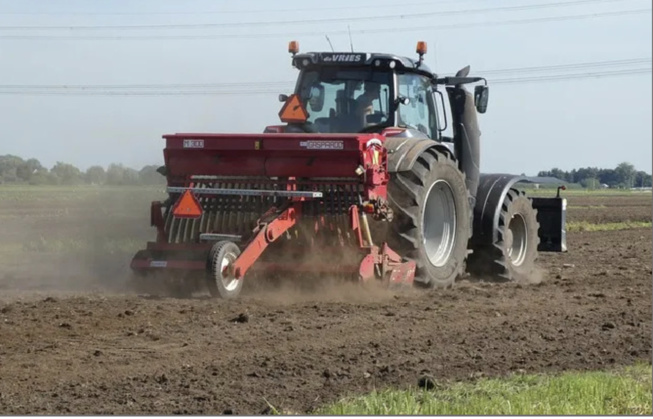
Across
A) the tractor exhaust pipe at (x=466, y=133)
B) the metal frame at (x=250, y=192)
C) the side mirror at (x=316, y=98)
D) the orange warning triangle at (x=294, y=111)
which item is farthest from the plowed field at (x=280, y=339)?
the side mirror at (x=316, y=98)

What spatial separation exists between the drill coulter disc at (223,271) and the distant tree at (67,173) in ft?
18.7

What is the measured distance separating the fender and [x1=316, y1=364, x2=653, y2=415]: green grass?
3.84 m

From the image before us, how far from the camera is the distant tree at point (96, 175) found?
1414 centimetres

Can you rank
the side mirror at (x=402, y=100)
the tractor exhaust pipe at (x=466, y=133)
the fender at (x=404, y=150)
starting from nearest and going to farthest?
the fender at (x=404, y=150) → the side mirror at (x=402, y=100) → the tractor exhaust pipe at (x=466, y=133)

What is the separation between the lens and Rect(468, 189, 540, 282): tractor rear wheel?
40.0ft

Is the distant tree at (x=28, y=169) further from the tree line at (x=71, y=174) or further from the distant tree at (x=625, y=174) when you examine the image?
the distant tree at (x=625, y=174)

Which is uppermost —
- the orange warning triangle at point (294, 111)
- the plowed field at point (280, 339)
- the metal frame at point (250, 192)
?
A: the orange warning triangle at point (294, 111)

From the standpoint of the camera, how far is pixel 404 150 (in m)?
10.5

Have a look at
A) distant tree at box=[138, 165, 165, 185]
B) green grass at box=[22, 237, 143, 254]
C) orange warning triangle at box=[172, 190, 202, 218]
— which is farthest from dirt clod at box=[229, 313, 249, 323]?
distant tree at box=[138, 165, 165, 185]

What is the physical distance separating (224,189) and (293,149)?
785mm

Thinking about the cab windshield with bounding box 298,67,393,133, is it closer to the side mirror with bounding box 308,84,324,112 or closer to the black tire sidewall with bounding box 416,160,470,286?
the side mirror with bounding box 308,84,324,112

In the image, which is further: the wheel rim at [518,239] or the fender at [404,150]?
the wheel rim at [518,239]

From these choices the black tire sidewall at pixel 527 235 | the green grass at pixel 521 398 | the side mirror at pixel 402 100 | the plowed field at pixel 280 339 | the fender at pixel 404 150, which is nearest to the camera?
the green grass at pixel 521 398

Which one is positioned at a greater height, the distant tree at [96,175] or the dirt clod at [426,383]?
the distant tree at [96,175]
